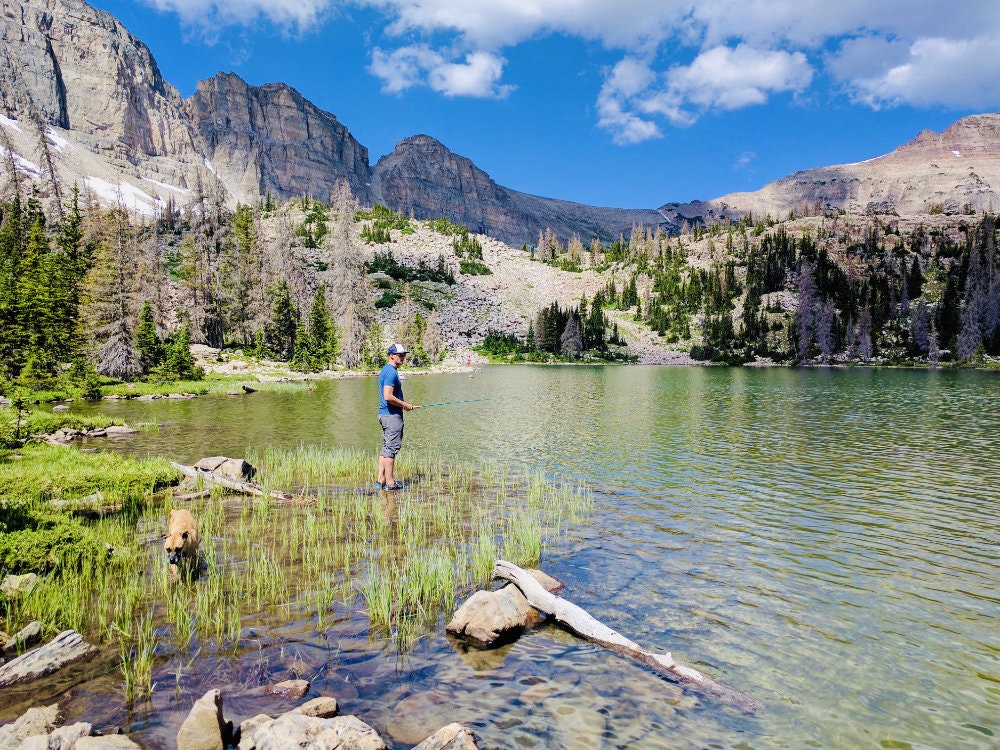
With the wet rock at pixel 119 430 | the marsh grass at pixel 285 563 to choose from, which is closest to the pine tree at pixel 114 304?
the wet rock at pixel 119 430

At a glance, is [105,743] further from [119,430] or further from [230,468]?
[119,430]

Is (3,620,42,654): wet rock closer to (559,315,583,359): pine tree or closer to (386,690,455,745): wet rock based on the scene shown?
(386,690,455,745): wet rock

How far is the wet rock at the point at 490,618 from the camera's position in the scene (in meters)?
7.73

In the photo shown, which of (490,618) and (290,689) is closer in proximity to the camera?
(290,689)

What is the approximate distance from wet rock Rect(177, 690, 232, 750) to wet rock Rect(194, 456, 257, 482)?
39.9 feet

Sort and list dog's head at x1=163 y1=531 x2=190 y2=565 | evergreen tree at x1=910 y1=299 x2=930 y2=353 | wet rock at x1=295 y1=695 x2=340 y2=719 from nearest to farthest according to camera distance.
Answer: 1. wet rock at x1=295 y1=695 x2=340 y2=719
2. dog's head at x1=163 y1=531 x2=190 y2=565
3. evergreen tree at x1=910 y1=299 x2=930 y2=353

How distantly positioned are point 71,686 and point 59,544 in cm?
431

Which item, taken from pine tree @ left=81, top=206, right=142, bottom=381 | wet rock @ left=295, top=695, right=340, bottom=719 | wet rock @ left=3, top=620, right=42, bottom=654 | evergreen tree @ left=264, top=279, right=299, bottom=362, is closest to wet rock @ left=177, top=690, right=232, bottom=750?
wet rock @ left=295, top=695, right=340, bottom=719

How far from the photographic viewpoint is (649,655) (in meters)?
7.15

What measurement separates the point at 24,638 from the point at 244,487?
8.71 m

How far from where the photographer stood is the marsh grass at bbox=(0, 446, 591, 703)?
7.82 meters

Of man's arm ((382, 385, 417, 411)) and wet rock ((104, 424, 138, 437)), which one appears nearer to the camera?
man's arm ((382, 385, 417, 411))

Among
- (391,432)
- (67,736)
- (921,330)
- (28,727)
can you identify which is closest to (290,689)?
(67,736)

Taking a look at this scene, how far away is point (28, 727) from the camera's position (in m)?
5.04
